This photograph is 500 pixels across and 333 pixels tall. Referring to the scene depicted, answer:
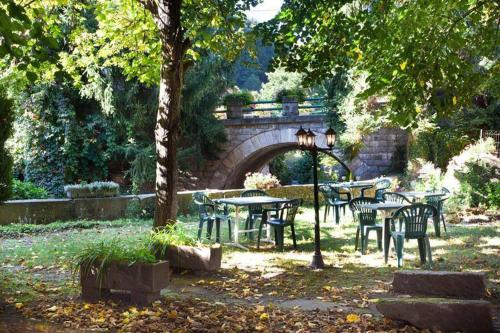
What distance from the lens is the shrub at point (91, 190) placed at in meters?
13.7

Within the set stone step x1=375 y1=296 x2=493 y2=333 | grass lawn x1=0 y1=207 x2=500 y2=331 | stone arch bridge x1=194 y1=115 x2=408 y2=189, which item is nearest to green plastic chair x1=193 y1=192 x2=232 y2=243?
grass lawn x1=0 y1=207 x2=500 y2=331

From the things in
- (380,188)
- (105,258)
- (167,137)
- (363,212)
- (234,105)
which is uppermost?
(234,105)

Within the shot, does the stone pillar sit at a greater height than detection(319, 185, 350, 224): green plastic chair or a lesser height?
greater

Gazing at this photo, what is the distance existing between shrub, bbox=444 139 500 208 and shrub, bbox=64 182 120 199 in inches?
328

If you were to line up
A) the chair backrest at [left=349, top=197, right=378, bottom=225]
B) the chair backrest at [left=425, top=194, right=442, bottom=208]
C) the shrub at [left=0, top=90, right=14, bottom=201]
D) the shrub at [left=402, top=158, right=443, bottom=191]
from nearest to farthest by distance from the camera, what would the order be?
the shrub at [left=0, top=90, right=14, bottom=201]
the chair backrest at [left=349, top=197, right=378, bottom=225]
the chair backrest at [left=425, top=194, right=442, bottom=208]
the shrub at [left=402, top=158, right=443, bottom=191]

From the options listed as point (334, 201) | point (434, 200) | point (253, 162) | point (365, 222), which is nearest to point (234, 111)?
point (253, 162)

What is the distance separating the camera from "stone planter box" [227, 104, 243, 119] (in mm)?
22062

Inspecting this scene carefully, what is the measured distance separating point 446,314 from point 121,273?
9.25ft

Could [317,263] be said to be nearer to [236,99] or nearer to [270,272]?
[270,272]

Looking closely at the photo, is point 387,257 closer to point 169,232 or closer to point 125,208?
point 169,232

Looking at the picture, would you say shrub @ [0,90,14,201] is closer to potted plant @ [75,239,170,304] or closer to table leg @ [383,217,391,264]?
potted plant @ [75,239,170,304]

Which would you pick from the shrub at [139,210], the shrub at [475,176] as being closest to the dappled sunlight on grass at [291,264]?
the shrub at [475,176]

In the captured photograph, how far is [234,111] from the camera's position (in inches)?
870

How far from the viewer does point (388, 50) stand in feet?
24.2
